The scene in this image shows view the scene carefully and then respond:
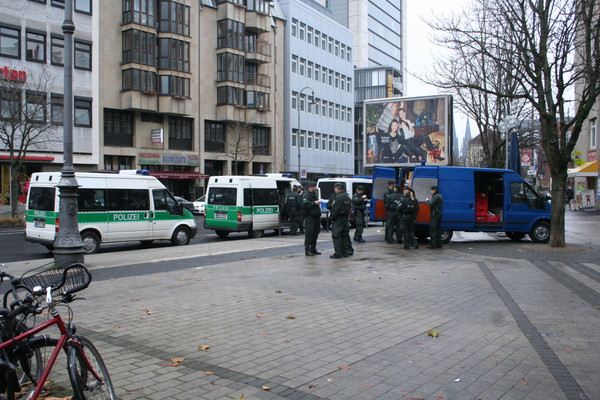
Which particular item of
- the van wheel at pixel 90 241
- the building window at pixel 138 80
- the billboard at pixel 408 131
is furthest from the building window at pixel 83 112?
the van wheel at pixel 90 241

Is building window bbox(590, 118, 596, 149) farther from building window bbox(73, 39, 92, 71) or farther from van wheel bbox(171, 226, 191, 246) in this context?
building window bbox(73, 39, 92, 71)

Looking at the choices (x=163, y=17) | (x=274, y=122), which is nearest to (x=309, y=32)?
(x=274, y=122)

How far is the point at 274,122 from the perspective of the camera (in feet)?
176

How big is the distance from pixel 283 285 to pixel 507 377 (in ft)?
16.1

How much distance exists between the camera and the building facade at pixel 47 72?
3191cm

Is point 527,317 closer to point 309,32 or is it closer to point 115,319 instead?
point 115,319

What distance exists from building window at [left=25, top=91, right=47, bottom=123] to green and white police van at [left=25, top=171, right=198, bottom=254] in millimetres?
13711

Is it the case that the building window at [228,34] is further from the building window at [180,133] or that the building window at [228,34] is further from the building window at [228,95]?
the building window at [180,133]

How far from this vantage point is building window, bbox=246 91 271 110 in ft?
160

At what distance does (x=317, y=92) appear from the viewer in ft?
202

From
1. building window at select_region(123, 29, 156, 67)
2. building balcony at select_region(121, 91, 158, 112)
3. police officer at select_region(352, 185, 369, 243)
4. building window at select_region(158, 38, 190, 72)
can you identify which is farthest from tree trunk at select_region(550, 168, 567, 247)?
building window at select_region(158, 38, 190, 72)

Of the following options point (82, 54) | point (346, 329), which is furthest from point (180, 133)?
point (346, 329)

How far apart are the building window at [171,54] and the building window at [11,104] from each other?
15.4 metres

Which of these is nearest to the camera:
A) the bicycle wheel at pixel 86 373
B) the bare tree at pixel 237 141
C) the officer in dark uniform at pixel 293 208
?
the bicycle wheel at pixel 86 373
